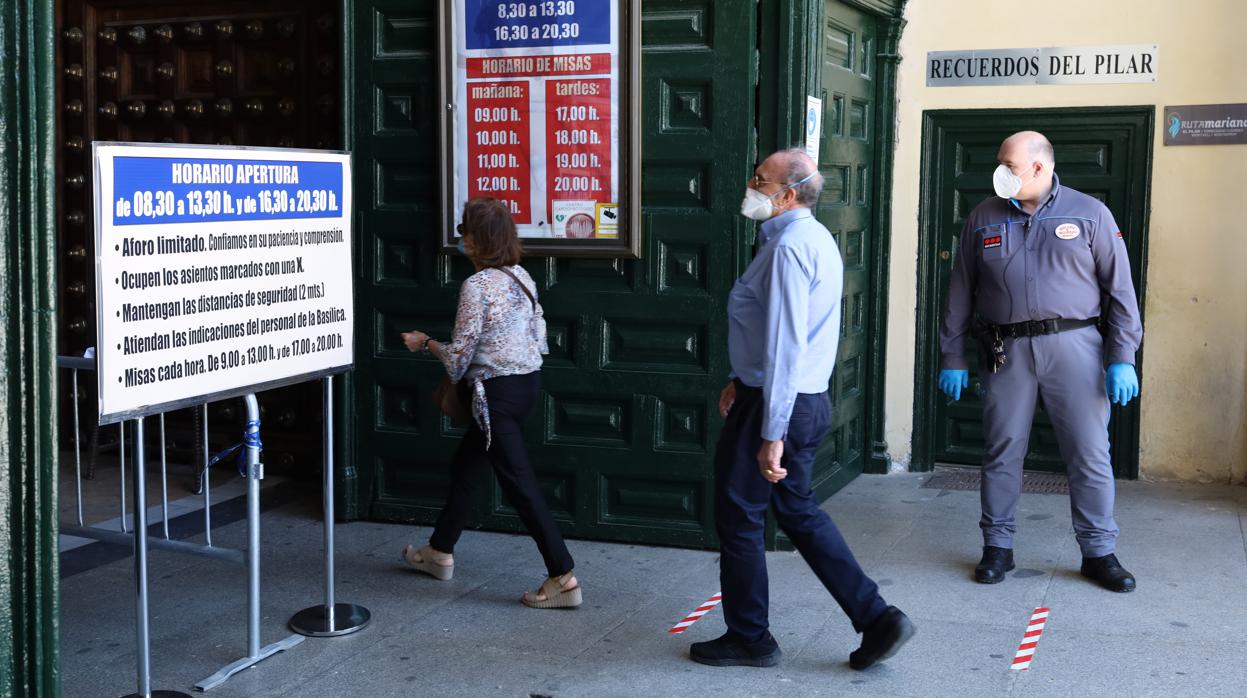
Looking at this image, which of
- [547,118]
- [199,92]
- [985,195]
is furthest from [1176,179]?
[199,92]

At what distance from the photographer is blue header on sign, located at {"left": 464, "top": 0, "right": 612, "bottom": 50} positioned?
19.9ft

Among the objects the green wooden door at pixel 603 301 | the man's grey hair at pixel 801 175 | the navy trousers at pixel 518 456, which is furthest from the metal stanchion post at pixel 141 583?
the green wooden door at pixel 603 301

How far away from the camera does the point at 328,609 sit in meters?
5.12

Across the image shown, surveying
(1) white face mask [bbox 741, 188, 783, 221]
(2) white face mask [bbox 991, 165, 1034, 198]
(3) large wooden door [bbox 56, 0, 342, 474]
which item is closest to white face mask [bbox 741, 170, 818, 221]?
(1) white face mask [bbox 741, 188, 783, 221]

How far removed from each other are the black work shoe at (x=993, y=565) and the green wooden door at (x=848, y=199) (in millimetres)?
1303

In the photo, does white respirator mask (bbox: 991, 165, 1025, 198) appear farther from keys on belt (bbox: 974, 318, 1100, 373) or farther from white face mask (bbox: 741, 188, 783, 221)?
A: white face mask (bbox: 741, 188, 783, 221)

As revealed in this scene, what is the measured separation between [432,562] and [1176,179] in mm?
4505

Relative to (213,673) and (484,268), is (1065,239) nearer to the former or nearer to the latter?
(484,268)

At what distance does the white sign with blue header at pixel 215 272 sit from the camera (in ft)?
12.8

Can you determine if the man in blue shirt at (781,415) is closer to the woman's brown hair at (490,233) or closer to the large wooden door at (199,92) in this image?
the woman's brown hair at (490,233)

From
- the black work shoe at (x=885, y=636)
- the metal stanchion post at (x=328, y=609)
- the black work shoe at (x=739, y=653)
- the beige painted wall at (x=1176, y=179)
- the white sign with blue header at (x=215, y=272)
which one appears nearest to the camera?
the white sign with blue header at (x=215, y=272)

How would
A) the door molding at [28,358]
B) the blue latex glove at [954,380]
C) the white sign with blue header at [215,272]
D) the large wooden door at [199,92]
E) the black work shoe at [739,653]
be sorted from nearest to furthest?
the door molding at [28,358] < the white sign with blue header at [215,272] < the black work shoe at [739,653] < the blue latex glove at [954,380] < the large wooden door at [199,92]

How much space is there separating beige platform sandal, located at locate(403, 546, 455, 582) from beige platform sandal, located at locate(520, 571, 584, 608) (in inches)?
20.3

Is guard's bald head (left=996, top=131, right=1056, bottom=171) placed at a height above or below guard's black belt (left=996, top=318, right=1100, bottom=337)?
above
